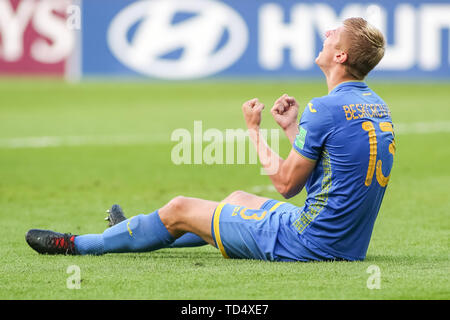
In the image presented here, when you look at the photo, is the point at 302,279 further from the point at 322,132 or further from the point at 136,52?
the point at 136,52

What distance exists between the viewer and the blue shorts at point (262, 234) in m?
5.59

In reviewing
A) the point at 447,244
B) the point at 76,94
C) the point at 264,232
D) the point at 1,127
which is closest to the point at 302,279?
the point at 264,232

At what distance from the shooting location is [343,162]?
5.38 meters

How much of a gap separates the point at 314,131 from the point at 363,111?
36 centimetres

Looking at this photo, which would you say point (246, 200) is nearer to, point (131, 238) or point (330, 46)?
point (131, 238)

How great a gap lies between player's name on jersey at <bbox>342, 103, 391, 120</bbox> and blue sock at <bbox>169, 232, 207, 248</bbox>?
1.54 m

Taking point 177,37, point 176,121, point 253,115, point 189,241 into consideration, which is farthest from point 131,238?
point 177,37

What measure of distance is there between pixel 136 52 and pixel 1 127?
8.05 m

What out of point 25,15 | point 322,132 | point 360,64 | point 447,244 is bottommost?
point 447,244

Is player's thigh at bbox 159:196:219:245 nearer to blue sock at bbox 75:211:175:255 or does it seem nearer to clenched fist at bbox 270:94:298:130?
blue sock at bbox 75:211:175:255

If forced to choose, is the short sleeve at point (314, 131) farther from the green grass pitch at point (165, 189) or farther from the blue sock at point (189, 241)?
the blue sock at point (189, 241)

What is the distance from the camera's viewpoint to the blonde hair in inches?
211
